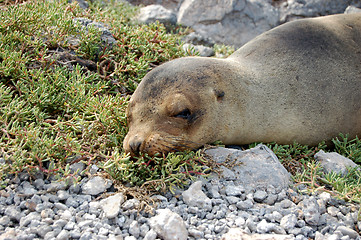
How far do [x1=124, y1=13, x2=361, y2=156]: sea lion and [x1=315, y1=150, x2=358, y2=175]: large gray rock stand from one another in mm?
339

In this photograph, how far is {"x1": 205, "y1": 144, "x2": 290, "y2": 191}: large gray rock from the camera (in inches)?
108

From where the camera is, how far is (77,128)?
3.10 m

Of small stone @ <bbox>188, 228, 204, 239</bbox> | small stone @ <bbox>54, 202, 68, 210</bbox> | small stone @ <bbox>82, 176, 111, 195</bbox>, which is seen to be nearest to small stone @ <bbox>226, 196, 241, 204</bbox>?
small stone @ <bbox>188, 228, 204, 239</bbox>

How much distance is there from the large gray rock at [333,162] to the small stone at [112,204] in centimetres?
162

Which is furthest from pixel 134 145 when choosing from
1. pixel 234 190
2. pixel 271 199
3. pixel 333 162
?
pixel 333 162

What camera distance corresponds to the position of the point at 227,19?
717 centimetres

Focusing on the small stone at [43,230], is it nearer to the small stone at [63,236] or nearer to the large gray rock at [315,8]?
the small stone at [63,236]

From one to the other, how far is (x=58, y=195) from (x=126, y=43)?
2583mm

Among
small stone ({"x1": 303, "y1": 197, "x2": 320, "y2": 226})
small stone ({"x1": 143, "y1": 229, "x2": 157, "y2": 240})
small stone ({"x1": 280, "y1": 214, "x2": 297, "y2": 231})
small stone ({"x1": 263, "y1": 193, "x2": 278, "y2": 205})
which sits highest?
small stone ({"x1": 143, "y1": 229, "x2": 157, "y2": 240})

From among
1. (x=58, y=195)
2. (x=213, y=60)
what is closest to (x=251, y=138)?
(x=213, y=60)

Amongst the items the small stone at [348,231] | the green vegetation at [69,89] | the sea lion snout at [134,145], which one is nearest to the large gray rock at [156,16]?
the green vegetation at [69,89]

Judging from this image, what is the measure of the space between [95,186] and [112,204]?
0.83ft

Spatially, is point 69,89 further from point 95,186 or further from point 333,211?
point 333,211

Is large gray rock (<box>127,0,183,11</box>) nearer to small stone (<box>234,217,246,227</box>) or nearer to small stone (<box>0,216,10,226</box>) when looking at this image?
small stone (<box>234,217,246,227</box>)
